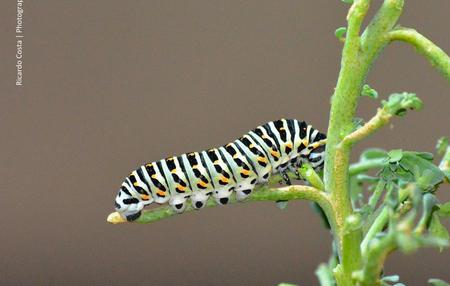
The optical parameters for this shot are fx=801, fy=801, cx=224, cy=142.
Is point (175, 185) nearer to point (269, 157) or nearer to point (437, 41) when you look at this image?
point (269, 157)

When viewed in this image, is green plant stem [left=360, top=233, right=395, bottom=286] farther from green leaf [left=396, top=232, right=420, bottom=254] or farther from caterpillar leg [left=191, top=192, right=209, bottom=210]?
caterpillar leg [left=191, top=192, right=209, bottom=210]

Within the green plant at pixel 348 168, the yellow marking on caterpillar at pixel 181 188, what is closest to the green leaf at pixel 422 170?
the green plant at pixel 348 168

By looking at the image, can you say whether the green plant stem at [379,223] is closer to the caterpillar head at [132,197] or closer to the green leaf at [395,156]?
the green leaf at [395,156]

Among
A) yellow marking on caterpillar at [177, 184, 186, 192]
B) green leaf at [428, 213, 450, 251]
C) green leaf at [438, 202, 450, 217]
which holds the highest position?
yellow marking on caterpillar at [177, 184, 186, 192]

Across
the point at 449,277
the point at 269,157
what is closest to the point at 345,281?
the point at 269,157

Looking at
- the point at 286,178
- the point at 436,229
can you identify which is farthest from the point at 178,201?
the point at 436,229

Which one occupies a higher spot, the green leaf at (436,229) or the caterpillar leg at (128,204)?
the caterpillar leg at (128,204)

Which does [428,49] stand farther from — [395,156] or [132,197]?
[132,197]

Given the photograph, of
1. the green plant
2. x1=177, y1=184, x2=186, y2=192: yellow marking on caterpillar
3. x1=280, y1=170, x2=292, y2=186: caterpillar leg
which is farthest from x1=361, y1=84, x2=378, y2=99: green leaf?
x1=177, y1=184, x2=186, y2=192: yellow marking on caterpillar
